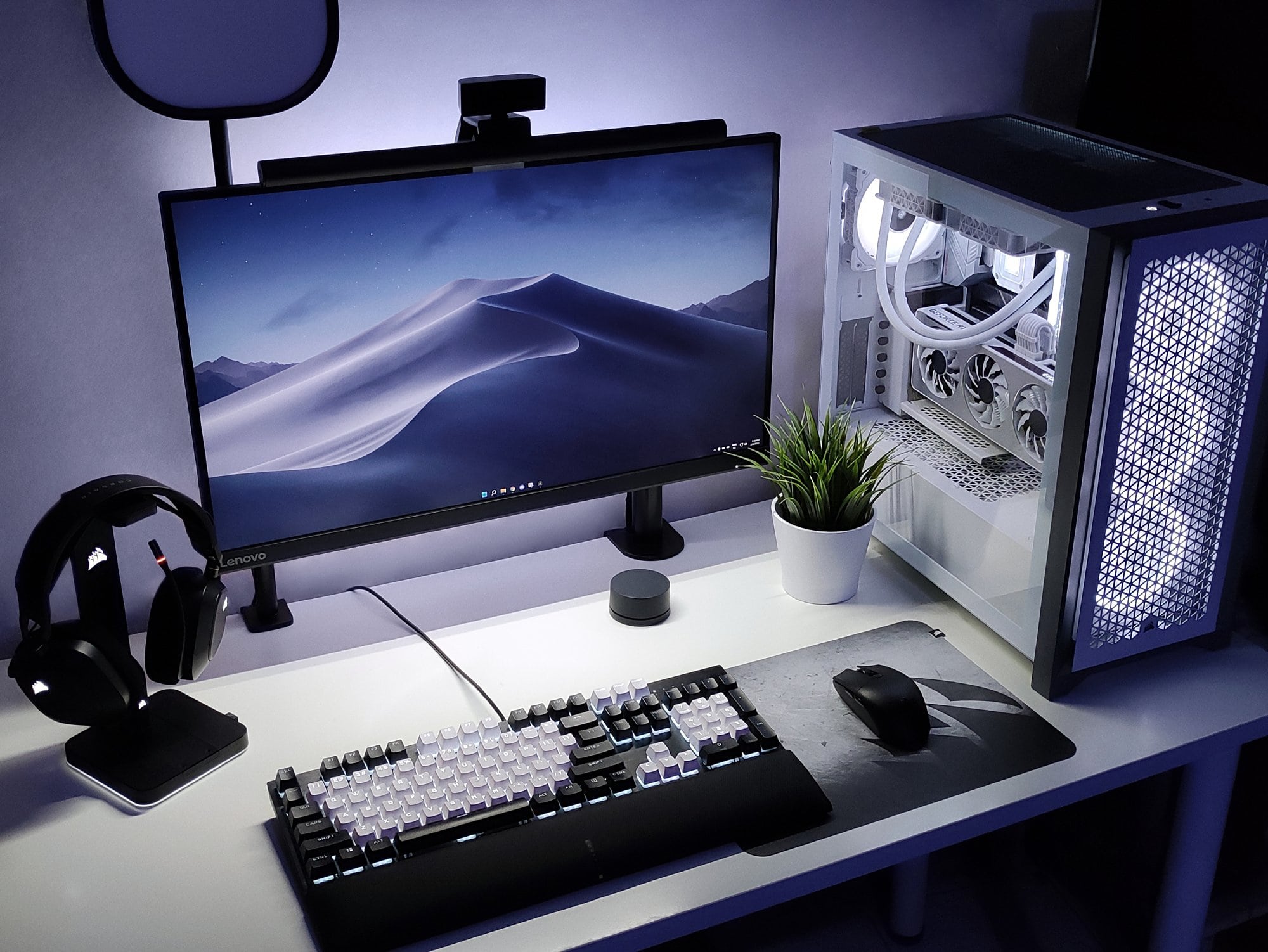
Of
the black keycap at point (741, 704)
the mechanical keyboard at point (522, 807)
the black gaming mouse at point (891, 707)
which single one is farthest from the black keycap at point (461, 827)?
the black gaming mouse at point (891, 707)

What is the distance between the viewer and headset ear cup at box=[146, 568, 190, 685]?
1.04 meters

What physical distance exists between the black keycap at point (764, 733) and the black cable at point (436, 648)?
0.71ft

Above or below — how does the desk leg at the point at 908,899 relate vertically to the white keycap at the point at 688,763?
below

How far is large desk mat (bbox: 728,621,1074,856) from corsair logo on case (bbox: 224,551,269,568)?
0.46 metres

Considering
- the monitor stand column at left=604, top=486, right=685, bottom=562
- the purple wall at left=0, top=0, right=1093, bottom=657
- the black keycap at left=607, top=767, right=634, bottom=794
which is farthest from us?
the monitor stand column at left=604, top=486, right=685, bottom=562

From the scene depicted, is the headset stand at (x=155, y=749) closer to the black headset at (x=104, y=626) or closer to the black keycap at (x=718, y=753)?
the black headset at (x=104, y=626)

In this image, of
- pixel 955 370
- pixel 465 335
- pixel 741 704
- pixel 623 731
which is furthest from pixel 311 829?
pixel 955 370

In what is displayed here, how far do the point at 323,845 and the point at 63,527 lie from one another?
1.10ft

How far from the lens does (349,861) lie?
2.97ft

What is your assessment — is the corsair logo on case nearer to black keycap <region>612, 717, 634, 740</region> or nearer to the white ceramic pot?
black keycap <region>612, 717, 634, 740</region>

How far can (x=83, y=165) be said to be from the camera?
111 centimetres

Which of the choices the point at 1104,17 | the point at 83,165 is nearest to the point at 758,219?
the point at 1104,17

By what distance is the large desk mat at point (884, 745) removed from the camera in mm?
1000

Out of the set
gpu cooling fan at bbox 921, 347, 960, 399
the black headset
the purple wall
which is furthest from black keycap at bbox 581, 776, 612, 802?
gpu cooling fan at bbox 921, 347, 960, 399
